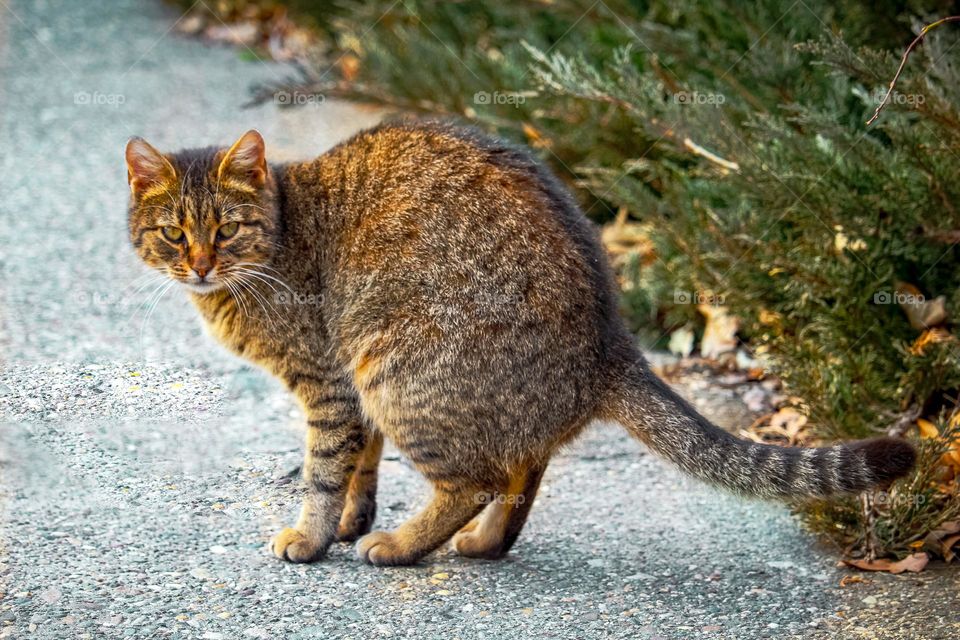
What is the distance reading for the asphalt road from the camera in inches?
140

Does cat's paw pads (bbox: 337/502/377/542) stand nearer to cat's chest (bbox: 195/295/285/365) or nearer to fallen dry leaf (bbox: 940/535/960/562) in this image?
cat's chest (bbox: 195/295/285/365)

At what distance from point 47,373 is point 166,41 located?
7.28 m

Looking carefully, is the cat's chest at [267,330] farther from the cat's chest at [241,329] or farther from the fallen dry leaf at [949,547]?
the fallen dry leaf at [949,547]

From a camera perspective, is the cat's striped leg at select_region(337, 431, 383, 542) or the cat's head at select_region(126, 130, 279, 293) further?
the cat's striped leg at select_region(337, 431, 383, 542)

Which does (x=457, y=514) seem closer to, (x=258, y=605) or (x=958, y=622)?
(x=258, y=605)

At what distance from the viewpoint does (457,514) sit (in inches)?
163

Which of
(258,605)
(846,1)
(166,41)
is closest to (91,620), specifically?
(258,605)

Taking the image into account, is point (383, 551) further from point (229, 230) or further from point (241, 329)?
point (229, 230)

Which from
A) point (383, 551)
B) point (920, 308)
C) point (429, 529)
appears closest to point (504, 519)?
point (429, 529)

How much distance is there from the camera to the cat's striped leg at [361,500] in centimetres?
446

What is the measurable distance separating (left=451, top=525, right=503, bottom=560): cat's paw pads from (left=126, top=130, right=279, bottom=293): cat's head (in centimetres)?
128

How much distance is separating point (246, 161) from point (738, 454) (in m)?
2.06

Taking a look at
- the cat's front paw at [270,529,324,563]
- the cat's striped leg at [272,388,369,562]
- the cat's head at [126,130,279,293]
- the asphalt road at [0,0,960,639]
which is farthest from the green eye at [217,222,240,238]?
the cat's front paw at [270,529,324,563]

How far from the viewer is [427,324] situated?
400cm
